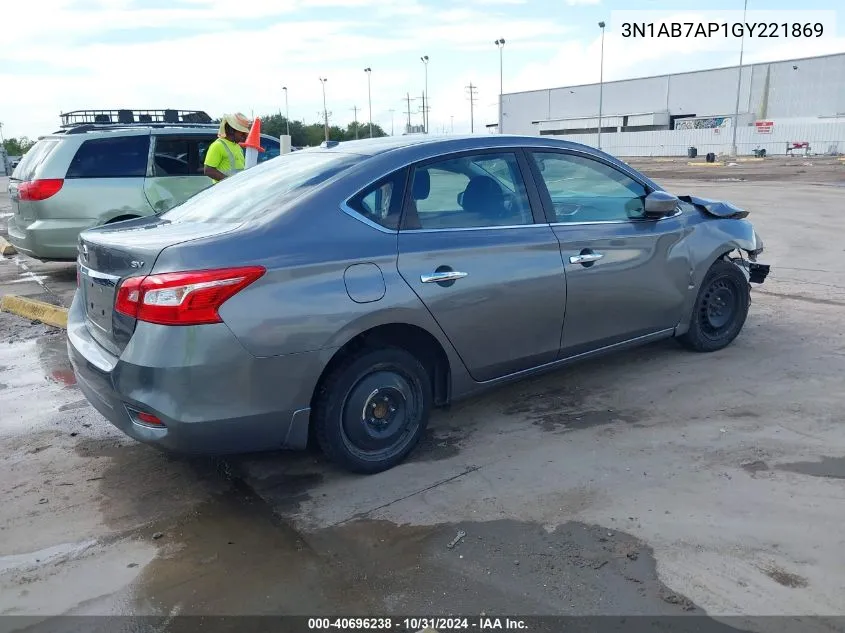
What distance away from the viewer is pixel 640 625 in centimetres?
250

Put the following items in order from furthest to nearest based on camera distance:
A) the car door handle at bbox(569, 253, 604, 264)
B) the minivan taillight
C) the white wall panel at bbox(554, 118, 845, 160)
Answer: the white wall panel at bbox(554, 118, 845, 160)
the car door handle at bbox(569, 253, 604, 264)
the minivan taillight

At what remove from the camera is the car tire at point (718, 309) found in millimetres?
5277

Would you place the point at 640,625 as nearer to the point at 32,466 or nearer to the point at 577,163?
the point at 577,163

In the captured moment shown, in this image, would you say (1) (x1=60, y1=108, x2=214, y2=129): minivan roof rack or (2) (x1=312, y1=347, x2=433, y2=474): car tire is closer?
(2) (x1=312, y1=347, x2=433, y2=474): car tire

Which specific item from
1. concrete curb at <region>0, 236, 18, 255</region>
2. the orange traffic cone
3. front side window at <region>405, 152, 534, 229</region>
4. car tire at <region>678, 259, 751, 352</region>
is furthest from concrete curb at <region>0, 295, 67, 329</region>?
car tire at <region>678, 259, 751, 352</region>

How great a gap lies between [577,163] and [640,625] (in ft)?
9.47

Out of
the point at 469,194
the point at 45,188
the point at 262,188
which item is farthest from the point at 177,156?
the point at 469,194

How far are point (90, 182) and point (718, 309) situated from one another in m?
6.73

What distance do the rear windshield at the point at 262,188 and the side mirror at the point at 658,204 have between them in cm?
199

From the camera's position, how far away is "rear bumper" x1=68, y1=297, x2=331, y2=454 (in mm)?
3033

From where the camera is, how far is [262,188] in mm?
3881

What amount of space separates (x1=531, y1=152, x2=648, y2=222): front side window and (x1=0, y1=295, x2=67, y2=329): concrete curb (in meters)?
4.70

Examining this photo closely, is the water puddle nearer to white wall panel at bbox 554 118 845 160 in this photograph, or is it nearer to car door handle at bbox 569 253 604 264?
car door handle at bbox 569 253 604 264

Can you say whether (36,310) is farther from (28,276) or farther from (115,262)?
(115,262)
